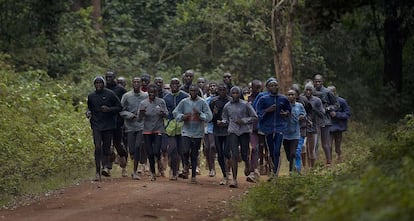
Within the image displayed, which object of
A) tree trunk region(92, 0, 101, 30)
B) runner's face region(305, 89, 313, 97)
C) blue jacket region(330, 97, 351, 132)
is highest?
tree trunk region(92, 0, 101, 30)

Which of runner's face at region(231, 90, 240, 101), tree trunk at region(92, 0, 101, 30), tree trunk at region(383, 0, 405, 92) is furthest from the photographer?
tree trunk at region(92, 0, 101, 30)

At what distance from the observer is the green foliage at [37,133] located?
18984mm

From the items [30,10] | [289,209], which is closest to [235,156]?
[289,209]

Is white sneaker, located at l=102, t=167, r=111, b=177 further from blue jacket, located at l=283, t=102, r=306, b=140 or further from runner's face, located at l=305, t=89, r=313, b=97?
runner's face, located at l=305, t=89, r=313, b=97

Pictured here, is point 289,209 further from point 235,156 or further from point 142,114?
point 142,114

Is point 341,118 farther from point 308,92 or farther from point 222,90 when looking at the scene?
point 222,90

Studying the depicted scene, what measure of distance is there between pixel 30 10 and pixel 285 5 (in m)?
8.63

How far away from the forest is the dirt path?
1994mm

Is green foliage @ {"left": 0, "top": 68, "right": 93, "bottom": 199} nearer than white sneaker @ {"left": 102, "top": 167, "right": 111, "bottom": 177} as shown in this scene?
No

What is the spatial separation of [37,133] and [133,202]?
7.96 metres

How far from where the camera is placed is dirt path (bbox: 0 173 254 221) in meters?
13.3

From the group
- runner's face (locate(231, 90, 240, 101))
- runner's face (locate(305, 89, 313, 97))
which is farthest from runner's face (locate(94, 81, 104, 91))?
runner's face (locate(305, 89, 313, 97))

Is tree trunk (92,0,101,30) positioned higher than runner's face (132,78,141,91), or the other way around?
tree trunk (92,0,101,30)

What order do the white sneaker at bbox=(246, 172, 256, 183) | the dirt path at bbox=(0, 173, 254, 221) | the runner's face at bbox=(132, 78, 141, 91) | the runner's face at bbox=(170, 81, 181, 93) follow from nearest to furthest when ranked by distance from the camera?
1. the dirt path at bbox=(0, 173, 254, 221)
2. the white sneaker at bbox=(246, 172, 256, 183)
3. the runner's face at bbox=(132, 78, 141, 91)
4. the runner's face at bbox=(170, 81, 181, 93)
